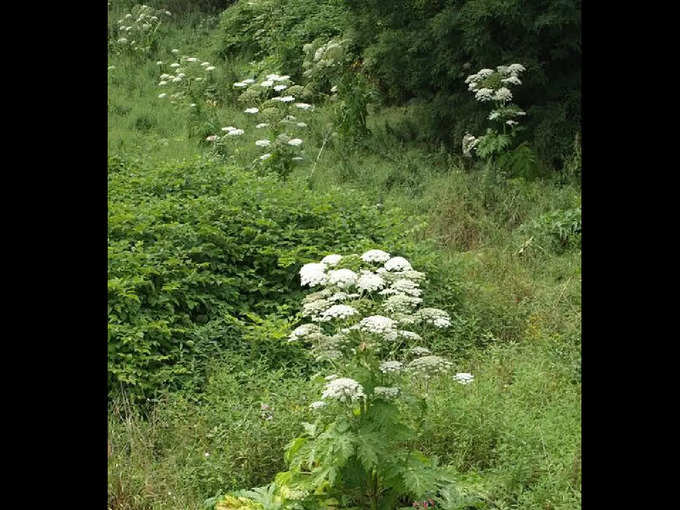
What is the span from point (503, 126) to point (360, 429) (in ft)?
26.0

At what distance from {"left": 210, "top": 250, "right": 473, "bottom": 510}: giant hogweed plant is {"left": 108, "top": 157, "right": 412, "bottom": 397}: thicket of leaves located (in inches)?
69.9

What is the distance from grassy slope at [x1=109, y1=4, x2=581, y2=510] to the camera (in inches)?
162

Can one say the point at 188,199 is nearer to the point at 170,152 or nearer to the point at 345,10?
the point at 170,152

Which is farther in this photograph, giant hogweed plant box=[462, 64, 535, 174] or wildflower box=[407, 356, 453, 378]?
giant hogweed plant box=[462, 64, 535, 174]

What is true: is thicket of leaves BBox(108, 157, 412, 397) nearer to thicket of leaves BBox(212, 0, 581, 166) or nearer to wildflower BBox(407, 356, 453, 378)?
wildflower BBox(407, 356, 453, 378)

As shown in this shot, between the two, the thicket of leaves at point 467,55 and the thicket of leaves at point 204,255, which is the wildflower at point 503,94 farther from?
the thicket of leaves at point 204,255

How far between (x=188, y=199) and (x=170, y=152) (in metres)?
3.94

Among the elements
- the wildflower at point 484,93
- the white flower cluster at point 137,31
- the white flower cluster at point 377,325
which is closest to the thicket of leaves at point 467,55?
the wildflower at point 484,93

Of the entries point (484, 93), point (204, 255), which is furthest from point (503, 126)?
point (204, 255)

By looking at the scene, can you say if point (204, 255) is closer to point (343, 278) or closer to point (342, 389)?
point (343, 278)

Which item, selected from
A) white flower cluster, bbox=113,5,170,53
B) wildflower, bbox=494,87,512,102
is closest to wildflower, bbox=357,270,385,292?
wildflower, bbox=494,87,512,102

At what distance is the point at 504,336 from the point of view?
653cm

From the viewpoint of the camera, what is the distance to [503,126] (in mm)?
10680
